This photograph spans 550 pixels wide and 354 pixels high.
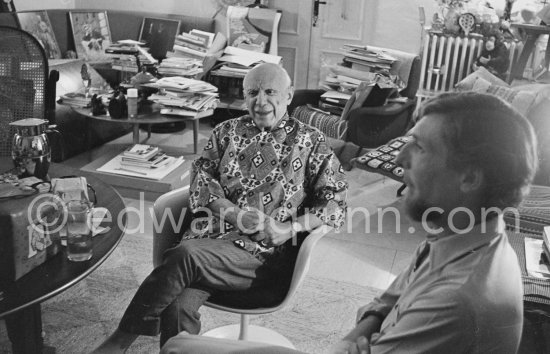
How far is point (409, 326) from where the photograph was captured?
111 centimetres

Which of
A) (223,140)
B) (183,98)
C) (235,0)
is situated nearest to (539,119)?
(223,140)

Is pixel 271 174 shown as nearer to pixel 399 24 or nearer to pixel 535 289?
pixel 535 289

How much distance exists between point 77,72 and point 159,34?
1.24 metres

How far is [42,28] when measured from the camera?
5.47m

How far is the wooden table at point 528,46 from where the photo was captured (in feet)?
14.2

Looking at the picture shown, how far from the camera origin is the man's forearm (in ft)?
4.75

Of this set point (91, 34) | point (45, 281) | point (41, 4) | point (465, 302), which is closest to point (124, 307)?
point (45, 281)

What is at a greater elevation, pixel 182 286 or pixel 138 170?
pixel 182 286

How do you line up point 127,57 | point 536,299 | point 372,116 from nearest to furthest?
point 536,299
point 372,116
point 127,57

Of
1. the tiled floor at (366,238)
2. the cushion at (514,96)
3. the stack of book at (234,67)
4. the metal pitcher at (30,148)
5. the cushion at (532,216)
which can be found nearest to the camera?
the metal pitcher at (30,148)

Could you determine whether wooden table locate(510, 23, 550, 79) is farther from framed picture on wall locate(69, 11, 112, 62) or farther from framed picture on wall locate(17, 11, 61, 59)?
framed picture on wall locate(17, 11, 61, 59)

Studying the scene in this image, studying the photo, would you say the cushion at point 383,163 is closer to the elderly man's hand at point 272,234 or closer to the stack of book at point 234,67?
the elderly man's hand at point 272,234

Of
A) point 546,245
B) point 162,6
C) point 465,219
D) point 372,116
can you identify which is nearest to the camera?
point 465,219

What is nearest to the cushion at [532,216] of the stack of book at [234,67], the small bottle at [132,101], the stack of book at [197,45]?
the small bottle at [132,101]
